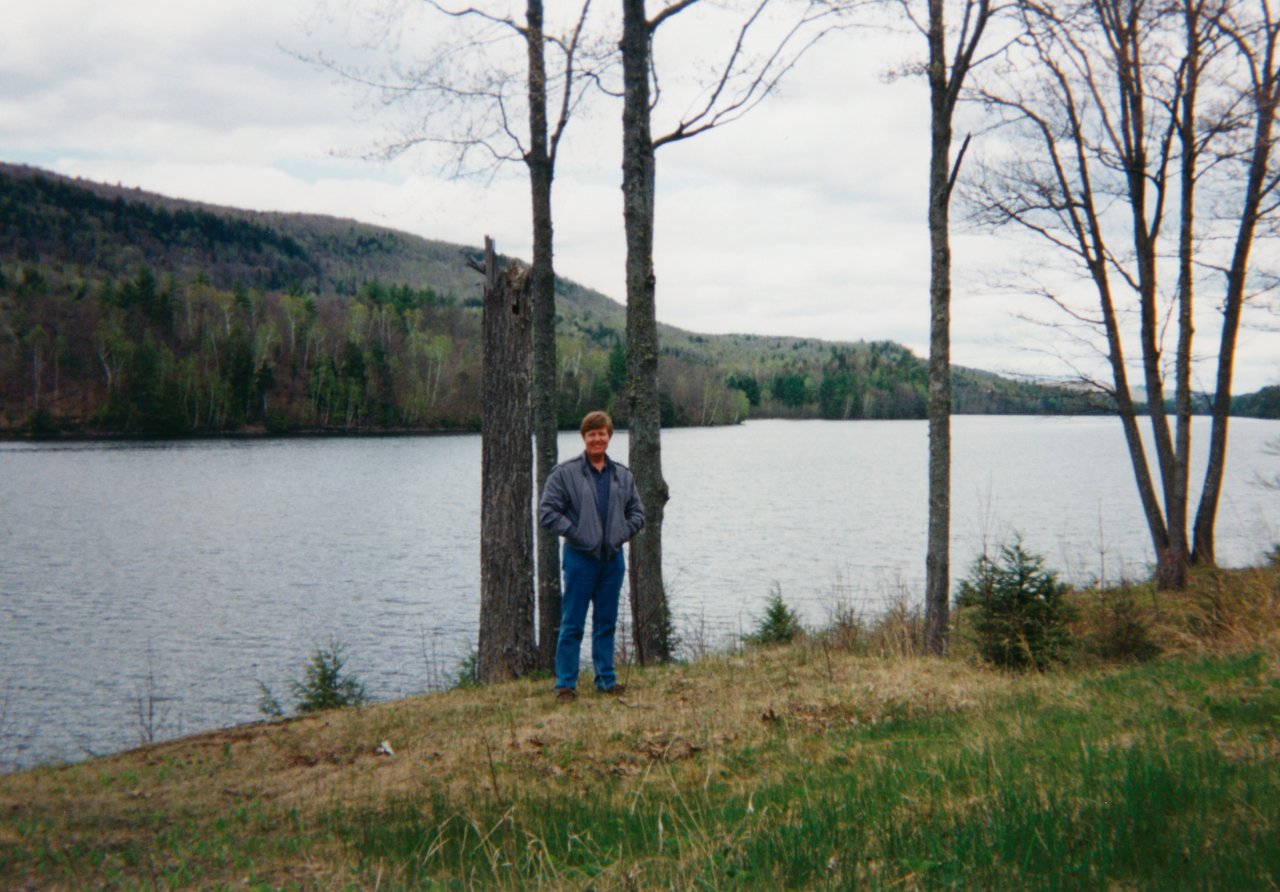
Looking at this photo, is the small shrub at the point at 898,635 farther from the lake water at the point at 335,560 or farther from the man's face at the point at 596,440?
the man's face at the point at 596,440

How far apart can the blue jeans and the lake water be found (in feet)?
12.1

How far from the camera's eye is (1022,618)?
9.20m

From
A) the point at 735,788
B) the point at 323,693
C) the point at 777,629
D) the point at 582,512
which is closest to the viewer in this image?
the point at 735,788

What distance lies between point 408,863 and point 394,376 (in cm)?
10523

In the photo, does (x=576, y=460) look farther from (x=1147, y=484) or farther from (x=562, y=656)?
(x=1147, y=484)

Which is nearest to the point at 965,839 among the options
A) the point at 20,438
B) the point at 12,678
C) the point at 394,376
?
the point at 12,678

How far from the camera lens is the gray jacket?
25.7 ft

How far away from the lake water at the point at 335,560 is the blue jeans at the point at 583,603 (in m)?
3.67

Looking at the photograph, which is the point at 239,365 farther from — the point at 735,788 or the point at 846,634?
the point at 735,788

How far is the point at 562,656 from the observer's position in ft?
26.7

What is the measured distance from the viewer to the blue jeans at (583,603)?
7.98 m

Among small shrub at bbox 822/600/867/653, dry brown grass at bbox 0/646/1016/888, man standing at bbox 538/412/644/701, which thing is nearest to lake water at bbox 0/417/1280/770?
small shrub at bbox 822/600/867/653

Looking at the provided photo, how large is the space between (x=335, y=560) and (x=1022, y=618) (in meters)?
23.5

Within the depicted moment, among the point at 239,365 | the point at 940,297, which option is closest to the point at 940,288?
the point at 940,297
